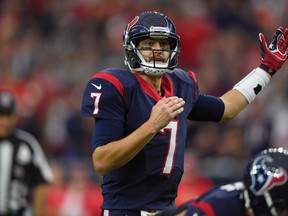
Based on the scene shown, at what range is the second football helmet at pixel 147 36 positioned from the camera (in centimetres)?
495

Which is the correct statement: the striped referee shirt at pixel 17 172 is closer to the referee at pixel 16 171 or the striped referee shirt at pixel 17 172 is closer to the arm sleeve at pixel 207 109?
the referee at pixel 16 171

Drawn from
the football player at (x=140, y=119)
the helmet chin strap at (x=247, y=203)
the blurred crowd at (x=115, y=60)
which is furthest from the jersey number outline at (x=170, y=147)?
the blurred crowd at (x=115, y=60)

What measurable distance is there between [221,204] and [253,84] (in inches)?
64.7

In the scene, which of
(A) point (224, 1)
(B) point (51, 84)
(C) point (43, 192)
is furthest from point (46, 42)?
(C) point (43, 192)

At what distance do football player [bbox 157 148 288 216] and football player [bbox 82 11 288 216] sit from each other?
764 mm

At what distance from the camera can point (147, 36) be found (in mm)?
4977

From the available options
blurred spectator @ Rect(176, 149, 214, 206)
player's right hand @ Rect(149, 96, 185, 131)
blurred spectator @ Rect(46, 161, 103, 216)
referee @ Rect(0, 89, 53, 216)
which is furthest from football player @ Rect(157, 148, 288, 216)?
blurred spectator @ Rect(46, 161, 103, 216)

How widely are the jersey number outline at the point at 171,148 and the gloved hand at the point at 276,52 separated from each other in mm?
794

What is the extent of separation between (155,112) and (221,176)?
486 cm

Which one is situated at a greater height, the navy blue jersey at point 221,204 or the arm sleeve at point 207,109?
the arm sleeve at point 207,109

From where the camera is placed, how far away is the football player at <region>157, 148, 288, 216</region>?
3.85m

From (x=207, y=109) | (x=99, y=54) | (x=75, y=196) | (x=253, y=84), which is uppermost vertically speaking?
(x=99, y=54)

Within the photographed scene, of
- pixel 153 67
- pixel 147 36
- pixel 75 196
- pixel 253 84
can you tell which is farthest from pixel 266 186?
pixel 75 196

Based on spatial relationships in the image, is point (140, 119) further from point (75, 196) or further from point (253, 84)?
point (75, 196)
